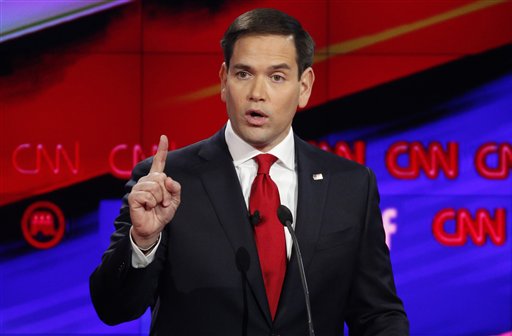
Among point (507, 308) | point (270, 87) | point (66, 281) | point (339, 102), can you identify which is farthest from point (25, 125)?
point (270, 87)

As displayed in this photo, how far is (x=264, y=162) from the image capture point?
1.97m

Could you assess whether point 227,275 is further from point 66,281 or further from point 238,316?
point 66,281

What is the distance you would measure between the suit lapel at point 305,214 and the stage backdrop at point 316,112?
3.18 meters

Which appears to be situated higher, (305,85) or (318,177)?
(305,85)

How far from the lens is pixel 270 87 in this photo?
192 centimetres

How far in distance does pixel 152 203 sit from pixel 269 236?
336 mm

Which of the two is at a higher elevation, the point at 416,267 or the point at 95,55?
the point at 95,55

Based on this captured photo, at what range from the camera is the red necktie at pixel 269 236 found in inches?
72.7

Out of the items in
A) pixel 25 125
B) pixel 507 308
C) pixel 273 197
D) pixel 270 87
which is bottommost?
pixel 507 308

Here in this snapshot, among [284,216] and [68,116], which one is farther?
[68,116]

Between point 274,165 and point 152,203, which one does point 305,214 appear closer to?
point 274,165

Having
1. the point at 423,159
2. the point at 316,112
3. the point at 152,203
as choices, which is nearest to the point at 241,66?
the point at 152,203

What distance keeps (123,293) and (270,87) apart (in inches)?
22.0

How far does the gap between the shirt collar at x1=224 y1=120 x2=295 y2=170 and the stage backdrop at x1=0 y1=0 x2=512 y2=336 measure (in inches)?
125
